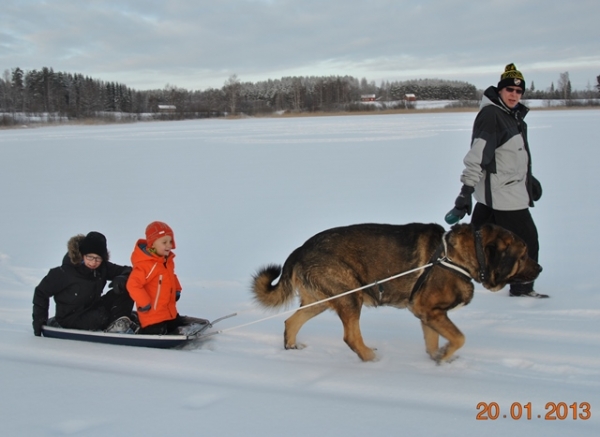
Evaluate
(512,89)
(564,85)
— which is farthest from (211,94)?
(512,89)

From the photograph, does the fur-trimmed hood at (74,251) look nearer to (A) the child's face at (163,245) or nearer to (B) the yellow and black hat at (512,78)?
(A) the child's face at (163,245)

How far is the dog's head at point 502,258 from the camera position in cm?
396

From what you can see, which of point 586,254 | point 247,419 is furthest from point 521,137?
point 247,419

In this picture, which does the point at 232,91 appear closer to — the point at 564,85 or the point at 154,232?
the point at 564,85

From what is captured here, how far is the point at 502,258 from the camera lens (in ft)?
13.0

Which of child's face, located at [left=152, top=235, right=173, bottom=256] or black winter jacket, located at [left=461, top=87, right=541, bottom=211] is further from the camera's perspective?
black winter jacket, located at [left=461, top=87, right=541, bottom=211]

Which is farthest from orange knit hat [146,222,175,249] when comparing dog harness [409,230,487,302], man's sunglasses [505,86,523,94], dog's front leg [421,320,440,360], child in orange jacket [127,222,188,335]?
man's sunglasses [505,86,523,94]

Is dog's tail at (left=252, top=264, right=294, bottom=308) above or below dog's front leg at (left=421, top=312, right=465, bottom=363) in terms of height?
above

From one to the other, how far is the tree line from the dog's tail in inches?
3461

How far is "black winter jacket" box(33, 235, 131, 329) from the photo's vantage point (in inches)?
179

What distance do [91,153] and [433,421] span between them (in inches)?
917

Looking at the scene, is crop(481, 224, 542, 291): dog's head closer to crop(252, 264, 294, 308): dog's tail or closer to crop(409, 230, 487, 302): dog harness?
crop(409, 230, 487, 302): dog harness

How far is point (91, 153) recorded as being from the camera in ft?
76.4

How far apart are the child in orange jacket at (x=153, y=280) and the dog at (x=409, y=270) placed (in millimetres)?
1067
